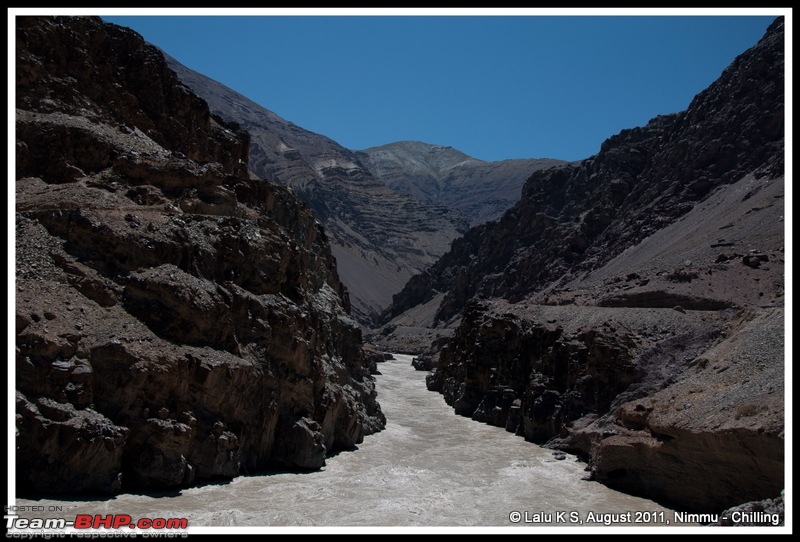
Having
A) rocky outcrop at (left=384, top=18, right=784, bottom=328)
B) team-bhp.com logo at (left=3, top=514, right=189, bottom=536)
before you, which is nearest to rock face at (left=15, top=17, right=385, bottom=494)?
team-bhp.com logo at (left=3, top=514, right=189, bottom=536)

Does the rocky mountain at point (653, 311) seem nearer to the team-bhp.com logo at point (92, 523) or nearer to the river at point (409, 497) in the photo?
the river at point (409, 497)

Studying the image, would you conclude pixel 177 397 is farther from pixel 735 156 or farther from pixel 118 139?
pixel 735 156

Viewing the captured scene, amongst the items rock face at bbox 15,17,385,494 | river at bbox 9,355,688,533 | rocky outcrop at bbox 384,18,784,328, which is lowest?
river at bbox 9,355,688,533

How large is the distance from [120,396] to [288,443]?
7.47m

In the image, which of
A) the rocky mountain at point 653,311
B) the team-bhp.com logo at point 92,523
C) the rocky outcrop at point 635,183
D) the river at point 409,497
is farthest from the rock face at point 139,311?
the rocky outcrop at point 635,183

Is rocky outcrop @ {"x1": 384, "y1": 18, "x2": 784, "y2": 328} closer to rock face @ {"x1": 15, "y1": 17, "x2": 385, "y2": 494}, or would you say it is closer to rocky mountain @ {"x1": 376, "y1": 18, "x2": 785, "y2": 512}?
rocky mountain @ {"x1": 376, "y1": 18, "x2": 785, "y2": 512}

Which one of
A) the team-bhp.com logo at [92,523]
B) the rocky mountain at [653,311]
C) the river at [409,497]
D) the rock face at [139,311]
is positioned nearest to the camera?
the team-bhp.com logo at [92,523]

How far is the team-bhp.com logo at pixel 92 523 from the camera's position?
1477 centimetres

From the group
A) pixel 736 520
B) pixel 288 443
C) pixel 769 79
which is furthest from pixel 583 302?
pixel 769 79

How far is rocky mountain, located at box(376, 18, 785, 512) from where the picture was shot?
23594 millimetres

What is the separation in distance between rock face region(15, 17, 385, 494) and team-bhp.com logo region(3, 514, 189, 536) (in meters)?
2.32

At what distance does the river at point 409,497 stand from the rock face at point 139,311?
106cm

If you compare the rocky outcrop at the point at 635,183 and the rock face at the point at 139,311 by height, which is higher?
the rocky outcrop at the point at 635,183

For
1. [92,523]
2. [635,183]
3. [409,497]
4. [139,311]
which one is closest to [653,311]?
[409,497]
